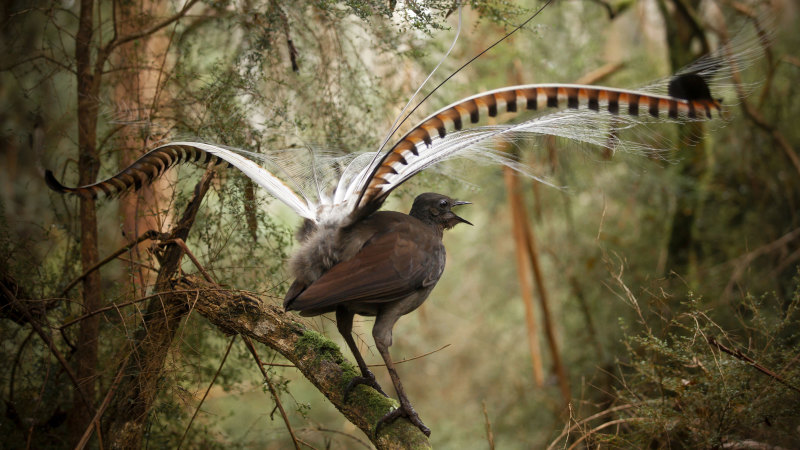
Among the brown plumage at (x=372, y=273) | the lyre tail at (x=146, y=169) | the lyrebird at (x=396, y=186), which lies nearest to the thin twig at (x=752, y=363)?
the lyrebird at (x=396, y=186)

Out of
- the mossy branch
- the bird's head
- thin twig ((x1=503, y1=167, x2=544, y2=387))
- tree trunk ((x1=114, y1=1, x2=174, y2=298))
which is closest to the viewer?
the mossy branch

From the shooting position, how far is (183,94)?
353 centimetres

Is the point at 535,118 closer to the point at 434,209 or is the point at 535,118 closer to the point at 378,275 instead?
the point at 434,209

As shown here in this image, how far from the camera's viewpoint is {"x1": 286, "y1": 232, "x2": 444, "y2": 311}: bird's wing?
7.56 ft

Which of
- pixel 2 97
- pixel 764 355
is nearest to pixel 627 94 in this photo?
pixel 764 355

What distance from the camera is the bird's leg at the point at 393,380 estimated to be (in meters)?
2.32

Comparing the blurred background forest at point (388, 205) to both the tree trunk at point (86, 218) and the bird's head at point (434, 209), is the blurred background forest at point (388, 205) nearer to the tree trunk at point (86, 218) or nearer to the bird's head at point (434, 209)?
the tree trunk at point (86, 218)

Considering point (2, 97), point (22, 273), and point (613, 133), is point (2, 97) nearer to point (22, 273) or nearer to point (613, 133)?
point (22, 273)

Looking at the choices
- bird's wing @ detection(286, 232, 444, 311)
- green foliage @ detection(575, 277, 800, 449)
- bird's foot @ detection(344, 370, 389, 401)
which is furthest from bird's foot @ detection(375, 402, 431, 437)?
green foliage @ detection(575, 277, 800, 449)

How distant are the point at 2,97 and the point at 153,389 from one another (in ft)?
12.2

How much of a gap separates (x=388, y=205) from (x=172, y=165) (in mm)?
2188

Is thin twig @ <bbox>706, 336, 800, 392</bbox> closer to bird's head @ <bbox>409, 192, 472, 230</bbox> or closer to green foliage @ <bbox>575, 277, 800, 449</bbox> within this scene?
green foliage @ <bbox>575, 277, 800, 449</bbox>

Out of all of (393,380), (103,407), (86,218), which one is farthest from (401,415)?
(86,218)

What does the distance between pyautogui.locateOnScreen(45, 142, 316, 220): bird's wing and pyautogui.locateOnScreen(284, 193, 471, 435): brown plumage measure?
177 mm
